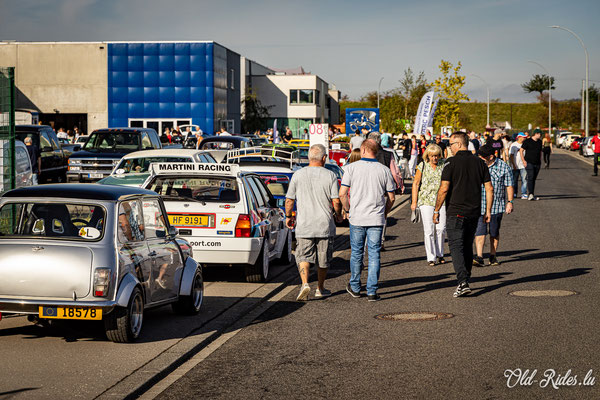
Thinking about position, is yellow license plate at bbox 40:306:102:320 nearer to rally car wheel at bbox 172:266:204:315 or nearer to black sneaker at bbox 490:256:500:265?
rally car wheel at bbox 172:266:204:315

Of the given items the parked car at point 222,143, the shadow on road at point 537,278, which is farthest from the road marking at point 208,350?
the parked car at point 222,143

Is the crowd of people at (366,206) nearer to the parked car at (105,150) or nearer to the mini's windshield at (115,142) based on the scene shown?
the parked car at (105,150)

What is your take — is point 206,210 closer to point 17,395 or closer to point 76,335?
point 76,335

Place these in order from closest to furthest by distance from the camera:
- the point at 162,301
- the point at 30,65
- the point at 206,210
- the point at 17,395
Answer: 1. the point at 17,395
2. the point at 162,301
3. the point at 206,210
4. the point at 30,65

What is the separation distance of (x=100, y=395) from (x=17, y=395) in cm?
57

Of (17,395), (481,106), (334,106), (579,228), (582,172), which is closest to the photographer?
(17,395)

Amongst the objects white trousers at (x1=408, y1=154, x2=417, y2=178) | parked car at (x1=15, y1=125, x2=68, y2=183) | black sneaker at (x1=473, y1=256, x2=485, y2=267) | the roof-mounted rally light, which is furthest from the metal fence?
white trousers at (x1=408, y1=154, x2=417, y2=178)

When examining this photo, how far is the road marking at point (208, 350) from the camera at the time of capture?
6414mm

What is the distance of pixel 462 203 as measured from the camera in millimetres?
10555

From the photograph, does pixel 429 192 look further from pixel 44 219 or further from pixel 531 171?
pixel 531 171

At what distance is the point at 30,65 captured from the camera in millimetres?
62031

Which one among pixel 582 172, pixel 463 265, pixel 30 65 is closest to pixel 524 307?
pixel 463 265

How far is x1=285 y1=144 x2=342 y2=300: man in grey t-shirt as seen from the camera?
10.2 metres

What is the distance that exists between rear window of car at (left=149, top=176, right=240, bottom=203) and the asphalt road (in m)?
1.69
